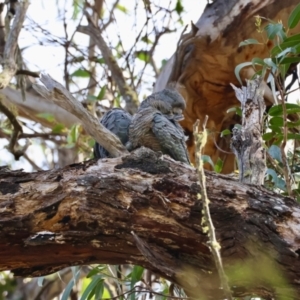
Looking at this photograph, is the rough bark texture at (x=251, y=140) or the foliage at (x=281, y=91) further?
the foliage at (x=281, y=91)

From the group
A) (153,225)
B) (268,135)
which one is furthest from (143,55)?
(153,225)

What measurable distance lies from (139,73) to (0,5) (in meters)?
0.81

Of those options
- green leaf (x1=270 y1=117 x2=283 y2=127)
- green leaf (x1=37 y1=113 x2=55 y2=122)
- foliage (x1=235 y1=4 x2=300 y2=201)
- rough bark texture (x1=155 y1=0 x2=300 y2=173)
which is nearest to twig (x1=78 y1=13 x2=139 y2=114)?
rough bark texture (x1=155 y1=0 x2=300 y2=173)

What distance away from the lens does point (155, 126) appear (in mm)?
1319

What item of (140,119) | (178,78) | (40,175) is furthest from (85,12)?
(40,175)

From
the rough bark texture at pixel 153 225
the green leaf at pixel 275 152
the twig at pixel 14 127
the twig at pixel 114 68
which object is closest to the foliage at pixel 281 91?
the green leaf at pixel 275 152

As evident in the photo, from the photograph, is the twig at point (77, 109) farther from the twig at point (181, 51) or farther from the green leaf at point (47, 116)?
the green leaf at point (47, 116)

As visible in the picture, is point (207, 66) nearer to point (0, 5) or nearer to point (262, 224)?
point (0, 5)

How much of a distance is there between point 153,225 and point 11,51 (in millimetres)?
1079

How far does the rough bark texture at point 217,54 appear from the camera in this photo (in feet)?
7.00

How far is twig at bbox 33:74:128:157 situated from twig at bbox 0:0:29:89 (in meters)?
0.61

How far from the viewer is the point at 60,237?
1022mm

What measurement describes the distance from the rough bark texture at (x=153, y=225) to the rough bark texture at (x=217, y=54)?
1.04 metres

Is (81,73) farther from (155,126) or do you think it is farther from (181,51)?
(155,126)
